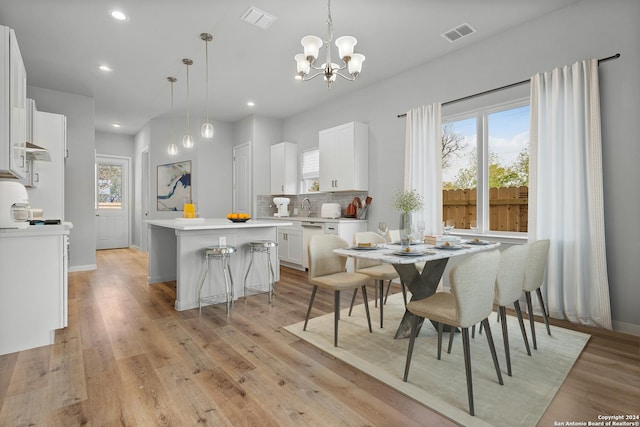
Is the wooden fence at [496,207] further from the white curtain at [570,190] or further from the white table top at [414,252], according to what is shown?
the white table top at [414,252]

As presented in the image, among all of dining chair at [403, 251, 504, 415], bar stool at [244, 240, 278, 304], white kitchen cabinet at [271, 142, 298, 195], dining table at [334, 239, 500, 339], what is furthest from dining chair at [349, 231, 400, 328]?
white kitchen cabinet at [271, 142, 298, 195]

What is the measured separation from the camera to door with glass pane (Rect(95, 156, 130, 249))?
825cm

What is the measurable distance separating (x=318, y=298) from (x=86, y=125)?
16.6 ft

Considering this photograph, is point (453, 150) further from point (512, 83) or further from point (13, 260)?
point (13, 260)

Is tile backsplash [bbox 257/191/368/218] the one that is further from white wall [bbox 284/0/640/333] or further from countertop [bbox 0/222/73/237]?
countertop [bbox 0/222/73/237]

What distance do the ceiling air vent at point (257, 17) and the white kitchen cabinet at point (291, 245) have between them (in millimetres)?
3122

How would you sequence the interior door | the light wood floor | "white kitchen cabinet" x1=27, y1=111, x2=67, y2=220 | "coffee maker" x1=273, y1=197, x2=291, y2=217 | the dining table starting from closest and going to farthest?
the light wood floor < the dining table < "white kitchen cabinet" x1=27, y1=111, x2=67, y2=220 < "coffee maker" x1=273, y1=197, x2=291, y2=217 < the interior door

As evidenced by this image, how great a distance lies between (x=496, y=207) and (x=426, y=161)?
3.24ft

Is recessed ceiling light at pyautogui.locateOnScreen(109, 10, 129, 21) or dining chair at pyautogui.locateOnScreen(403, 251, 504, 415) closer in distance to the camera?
dining chair at pyautogui.locateOnScreen(403, 251, 504, 415)

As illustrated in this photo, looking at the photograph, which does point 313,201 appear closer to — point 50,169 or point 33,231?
point 50,169

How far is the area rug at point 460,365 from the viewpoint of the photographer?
1757 mm

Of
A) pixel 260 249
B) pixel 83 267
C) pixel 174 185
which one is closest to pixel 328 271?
pixel 260 249

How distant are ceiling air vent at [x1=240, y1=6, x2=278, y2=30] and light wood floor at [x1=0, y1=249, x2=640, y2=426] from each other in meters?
2.97

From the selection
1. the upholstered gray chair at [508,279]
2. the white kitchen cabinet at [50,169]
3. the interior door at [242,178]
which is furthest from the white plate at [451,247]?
the white kitchen cabinet at [50,169]
